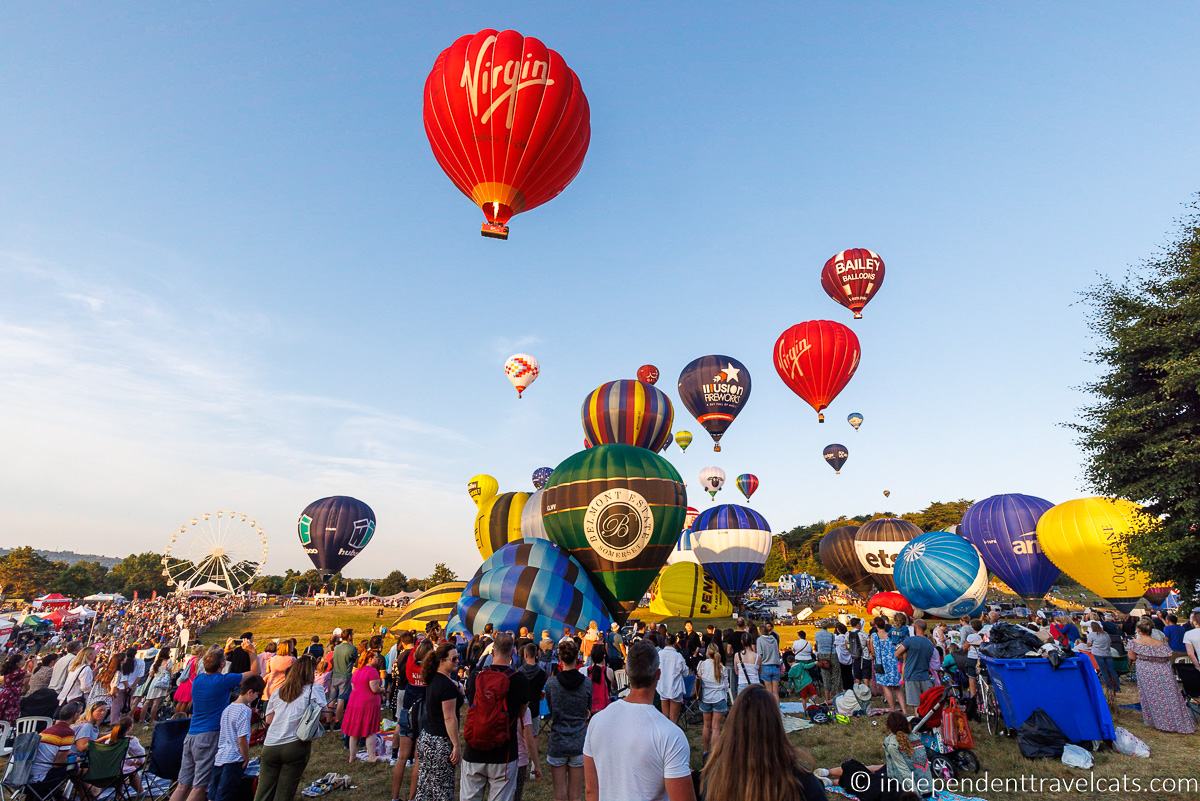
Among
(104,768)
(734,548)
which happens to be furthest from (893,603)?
(104,768)

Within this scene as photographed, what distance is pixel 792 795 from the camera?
2.49 m

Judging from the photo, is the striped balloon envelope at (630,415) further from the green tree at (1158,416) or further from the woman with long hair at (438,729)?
the woman with long hair at (438,729)

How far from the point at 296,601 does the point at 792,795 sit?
55744 millimetres

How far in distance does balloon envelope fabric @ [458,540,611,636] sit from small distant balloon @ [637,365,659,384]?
3263 centimetres

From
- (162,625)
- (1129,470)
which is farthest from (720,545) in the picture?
(162,625)

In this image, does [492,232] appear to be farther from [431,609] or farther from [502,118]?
[431,609]

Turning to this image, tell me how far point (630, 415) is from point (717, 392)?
8.24 m

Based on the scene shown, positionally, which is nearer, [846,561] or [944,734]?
[944,734]

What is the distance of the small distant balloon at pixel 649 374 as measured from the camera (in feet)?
164

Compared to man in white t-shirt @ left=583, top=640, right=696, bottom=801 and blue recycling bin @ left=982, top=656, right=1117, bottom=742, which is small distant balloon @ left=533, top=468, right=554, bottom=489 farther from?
man in white t-shirt @ left=583, top=640, right=696, bottom=801

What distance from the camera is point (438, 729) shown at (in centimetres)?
527

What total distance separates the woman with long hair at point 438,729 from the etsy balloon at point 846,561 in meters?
34.4

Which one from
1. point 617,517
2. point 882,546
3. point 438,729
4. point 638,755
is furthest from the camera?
point 882,546

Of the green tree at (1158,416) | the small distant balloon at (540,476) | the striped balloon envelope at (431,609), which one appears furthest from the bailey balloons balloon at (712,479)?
the green tree at (1158,416)
